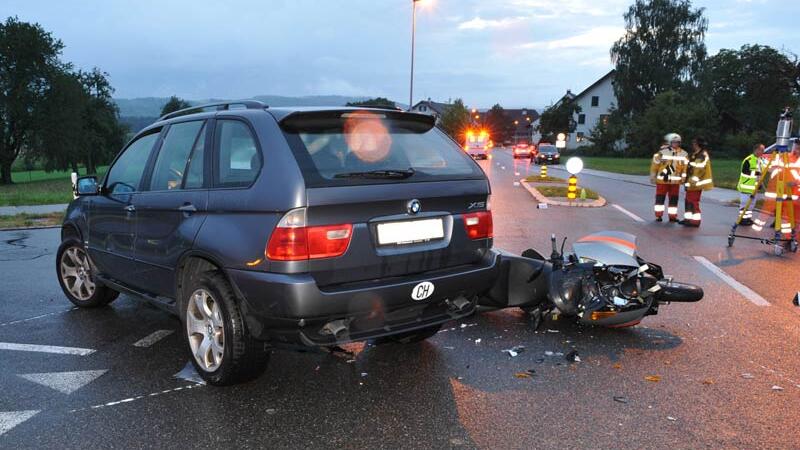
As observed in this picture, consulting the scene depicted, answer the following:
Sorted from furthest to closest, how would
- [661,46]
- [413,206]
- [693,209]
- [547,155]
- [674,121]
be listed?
[661,46]
[674,121]
[547,155]
[693,209]
[413,206]

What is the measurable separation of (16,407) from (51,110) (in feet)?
186

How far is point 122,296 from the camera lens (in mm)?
6016

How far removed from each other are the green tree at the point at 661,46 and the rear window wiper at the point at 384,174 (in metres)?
64.0

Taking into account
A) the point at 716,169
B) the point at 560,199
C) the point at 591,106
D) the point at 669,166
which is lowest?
the point at 716,169

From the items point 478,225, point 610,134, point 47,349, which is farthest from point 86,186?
point 610,134

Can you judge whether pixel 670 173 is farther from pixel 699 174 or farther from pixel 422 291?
pixel 422 291

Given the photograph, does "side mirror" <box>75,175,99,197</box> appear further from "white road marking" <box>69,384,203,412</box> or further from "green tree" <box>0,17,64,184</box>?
"green tree" <box>0,17,64,184</box>

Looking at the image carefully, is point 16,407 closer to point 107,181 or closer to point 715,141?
point 107,181

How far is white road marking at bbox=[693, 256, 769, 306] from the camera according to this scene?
229 inches

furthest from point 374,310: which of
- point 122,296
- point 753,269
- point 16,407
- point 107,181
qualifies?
point 753,269

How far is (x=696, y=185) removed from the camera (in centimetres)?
1145

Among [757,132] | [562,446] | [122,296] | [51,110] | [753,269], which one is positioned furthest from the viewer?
[757,132]

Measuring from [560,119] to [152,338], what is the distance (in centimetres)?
8743

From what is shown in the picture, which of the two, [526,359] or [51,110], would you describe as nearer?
[526,359]
